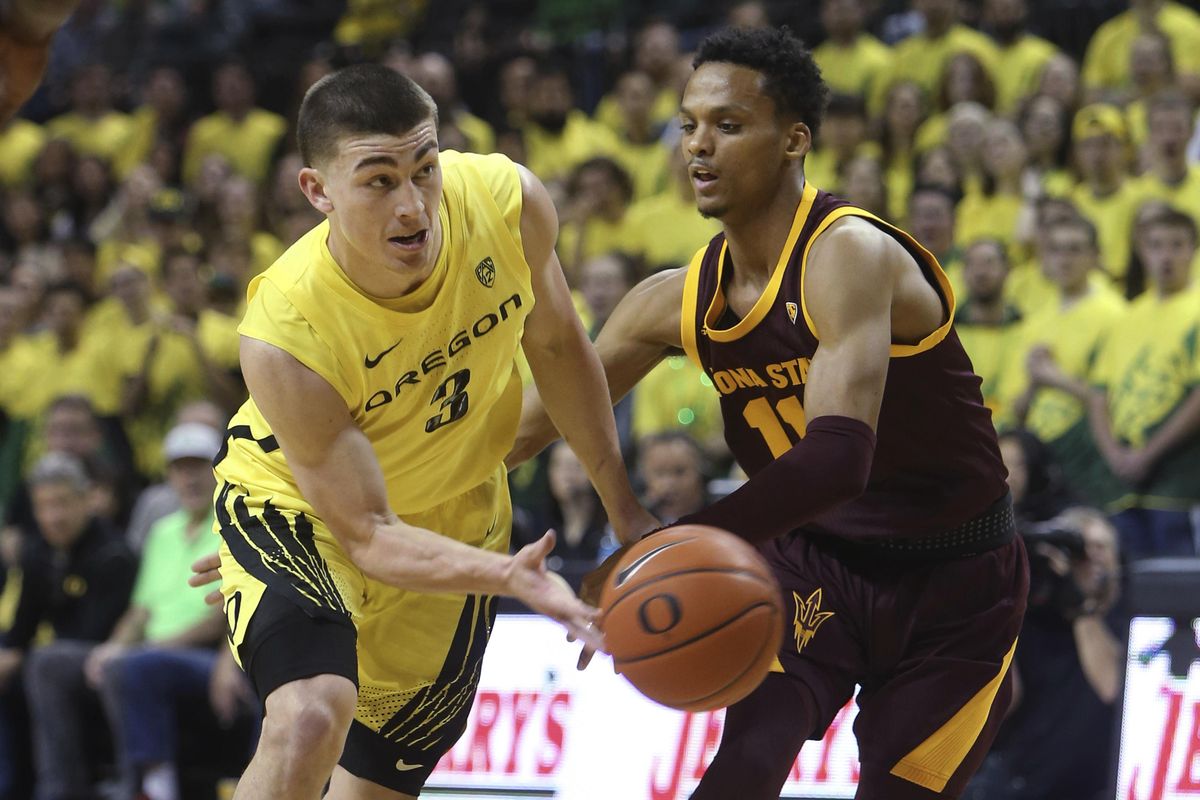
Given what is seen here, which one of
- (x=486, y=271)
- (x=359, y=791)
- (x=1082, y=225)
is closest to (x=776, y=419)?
(x=486, y=271)

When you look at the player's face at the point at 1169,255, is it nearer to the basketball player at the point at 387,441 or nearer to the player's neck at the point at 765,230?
the player's neck at the point at 765,230

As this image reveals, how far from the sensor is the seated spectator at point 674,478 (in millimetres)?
6910

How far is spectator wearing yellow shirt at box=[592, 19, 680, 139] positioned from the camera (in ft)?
34.8

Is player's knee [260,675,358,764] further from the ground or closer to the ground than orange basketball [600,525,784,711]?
closer to the ground

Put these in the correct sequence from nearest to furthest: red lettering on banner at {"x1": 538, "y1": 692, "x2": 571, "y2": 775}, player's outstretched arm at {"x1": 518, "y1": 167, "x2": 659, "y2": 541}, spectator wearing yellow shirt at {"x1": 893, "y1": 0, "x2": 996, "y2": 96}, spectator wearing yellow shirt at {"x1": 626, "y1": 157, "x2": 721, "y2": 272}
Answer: player's outstretched arm at {"x1": 518, "y1": 167, "x2": 659, "y2": 541}
red lettering on banner at {"x1": 538, "y1": 692, "x2": 571, "y2": 775}
spectator wearing yellow shirt at {"x1": 626, "y1": 157, "x2": 721, "y2": 272}
spectator wearing yellow shirt at {"x1": 893, "y1": 0, "x2": 996, "y2": 96}

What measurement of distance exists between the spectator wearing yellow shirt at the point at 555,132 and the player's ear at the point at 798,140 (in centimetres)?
650

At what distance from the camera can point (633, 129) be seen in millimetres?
10398

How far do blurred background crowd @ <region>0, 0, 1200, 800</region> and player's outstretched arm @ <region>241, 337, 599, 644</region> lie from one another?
3.14 meters

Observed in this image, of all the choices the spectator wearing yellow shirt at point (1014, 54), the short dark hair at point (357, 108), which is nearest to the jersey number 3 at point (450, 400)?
the short dark hair at point (357, 108)

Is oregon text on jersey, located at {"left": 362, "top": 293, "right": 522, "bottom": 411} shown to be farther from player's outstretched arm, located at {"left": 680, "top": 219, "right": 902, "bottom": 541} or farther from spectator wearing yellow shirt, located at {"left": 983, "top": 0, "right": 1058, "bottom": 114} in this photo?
spectator wearing yellow shirt, located at {"left": 983, "top": 0, "right": 1058, "bottom": 114}

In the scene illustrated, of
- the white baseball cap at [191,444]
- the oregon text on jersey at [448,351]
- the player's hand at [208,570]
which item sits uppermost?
the oregon text on jersey at [448,351]

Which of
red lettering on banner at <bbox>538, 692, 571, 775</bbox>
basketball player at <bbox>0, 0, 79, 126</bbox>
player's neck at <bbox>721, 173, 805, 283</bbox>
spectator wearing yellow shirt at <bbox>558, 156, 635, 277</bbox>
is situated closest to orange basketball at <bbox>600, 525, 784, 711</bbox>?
player's neck at <bbox>721, 173, 805, 283</bbox>

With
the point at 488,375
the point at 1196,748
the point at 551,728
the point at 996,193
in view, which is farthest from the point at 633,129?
the point at 488,375

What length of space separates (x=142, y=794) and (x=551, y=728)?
2.07 meters
